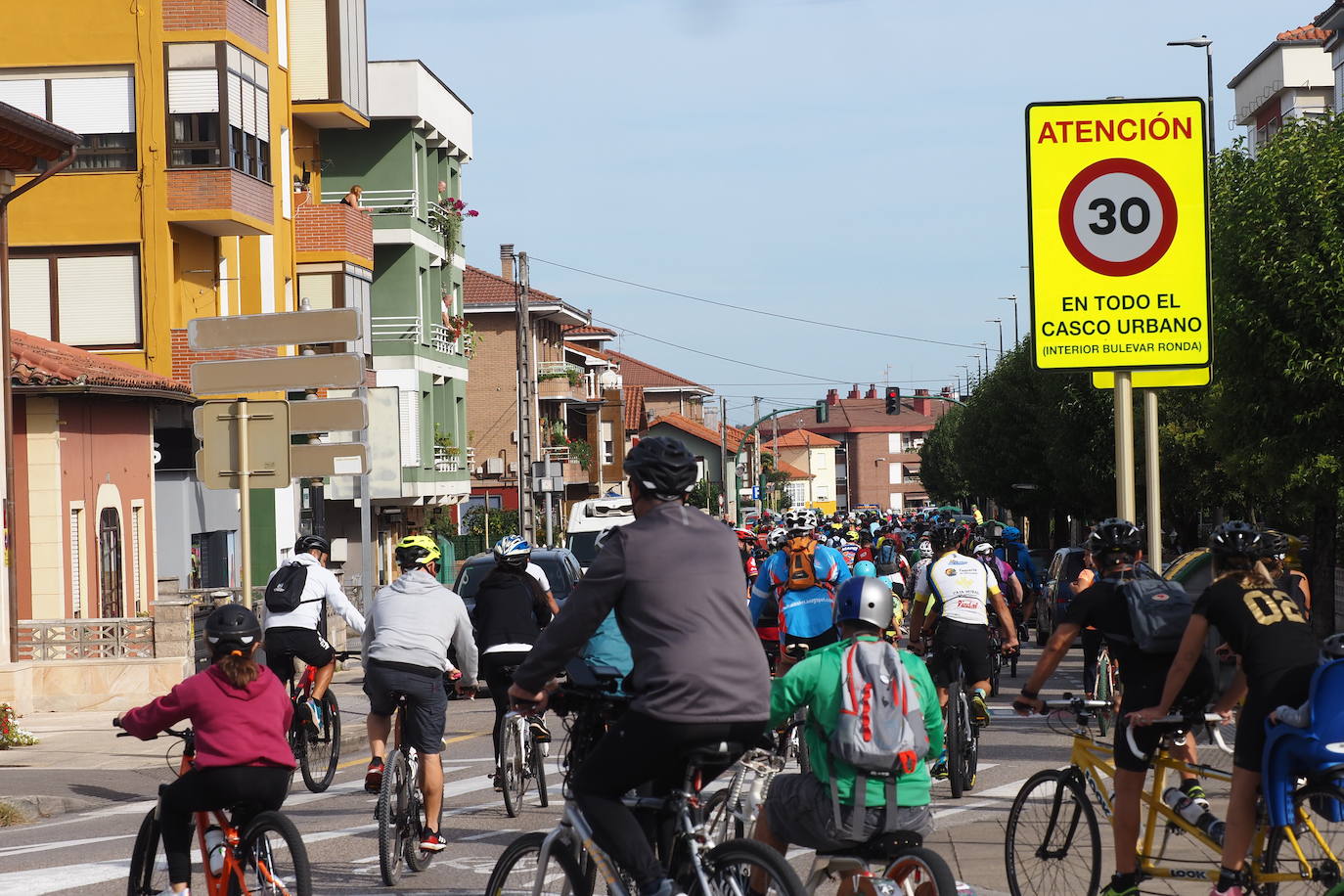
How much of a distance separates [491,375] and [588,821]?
2736 inches

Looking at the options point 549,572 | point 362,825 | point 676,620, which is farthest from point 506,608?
point 549,572

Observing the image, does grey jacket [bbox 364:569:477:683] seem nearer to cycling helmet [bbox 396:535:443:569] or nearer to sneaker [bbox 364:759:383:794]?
cycling helmet [bbox 396:535:443:569]

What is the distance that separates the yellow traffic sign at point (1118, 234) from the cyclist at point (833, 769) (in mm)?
4571

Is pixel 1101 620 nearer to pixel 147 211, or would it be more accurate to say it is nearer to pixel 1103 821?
pixel 1103 821

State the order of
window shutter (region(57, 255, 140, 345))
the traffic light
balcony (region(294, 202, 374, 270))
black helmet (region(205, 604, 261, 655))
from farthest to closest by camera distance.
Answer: the traffic light, balcony (region(294, 202, 374, 270)), window shutter (region(57, 255, 140, 345)), black helmet (region(205, 604, 261, 655))

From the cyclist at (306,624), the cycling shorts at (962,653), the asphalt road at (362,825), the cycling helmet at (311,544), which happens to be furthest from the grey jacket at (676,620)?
the cycling helmet at (311,544)

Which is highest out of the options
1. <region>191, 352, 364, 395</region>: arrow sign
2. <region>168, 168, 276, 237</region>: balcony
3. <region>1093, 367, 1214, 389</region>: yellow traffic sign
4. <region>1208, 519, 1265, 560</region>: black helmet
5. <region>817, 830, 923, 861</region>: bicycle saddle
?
<region>168, 168, 276, 237</region>: balcony

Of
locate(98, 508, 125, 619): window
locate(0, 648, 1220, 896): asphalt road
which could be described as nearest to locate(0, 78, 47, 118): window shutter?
locate(98, 508, 125, 619): window

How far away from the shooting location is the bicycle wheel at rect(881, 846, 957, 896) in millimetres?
5625

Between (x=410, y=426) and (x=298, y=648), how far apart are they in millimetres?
33027

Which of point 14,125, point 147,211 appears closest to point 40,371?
point 14,125

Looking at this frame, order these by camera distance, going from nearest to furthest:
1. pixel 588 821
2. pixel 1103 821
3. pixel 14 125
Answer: pixel 588 821, pixel 1103 821, pixel 14 125

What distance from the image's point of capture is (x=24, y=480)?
2380cm

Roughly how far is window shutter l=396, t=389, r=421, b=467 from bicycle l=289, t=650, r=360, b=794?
3177 centimetres
